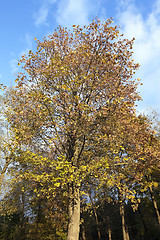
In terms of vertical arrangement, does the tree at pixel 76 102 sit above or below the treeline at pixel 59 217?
above

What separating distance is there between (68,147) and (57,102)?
11.0 feet

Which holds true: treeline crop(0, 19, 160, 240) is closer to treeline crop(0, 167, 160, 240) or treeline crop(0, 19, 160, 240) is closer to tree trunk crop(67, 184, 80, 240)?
tree trunk crop(67, 184, 80, 240)

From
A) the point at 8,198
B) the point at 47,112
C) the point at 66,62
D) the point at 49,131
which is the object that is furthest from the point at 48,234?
the point at 66,62

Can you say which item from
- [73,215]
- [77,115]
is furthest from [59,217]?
[77,115]

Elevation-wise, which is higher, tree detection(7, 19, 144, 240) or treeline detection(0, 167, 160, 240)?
tree detection(7, 19, 144, 240)

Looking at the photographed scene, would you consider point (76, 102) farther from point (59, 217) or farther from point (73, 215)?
point (59, 217)

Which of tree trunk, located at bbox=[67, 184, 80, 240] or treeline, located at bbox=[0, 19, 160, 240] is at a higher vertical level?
treeline, located at bbox=[0, 19, 160, 240]

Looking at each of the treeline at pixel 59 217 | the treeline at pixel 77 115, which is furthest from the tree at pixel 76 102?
the treeline at pixel 59 217

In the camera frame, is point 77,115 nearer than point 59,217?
Yes

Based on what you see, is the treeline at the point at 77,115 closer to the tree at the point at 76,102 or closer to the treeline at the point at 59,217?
the tree at the point at 76,102

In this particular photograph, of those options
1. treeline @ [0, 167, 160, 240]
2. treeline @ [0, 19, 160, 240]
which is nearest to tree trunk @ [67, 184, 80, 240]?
treeline @ [0, 19, 160, 240]

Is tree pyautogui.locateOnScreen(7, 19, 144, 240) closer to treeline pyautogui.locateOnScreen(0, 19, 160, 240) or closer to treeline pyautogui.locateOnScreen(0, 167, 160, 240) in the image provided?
treeline pyautogui.locateOnScreen(0, 19, 160, 240)

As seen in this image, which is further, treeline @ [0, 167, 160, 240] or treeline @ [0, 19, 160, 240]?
treeline @ [0, 167, 160, 240]

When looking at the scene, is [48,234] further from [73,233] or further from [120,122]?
[120,122]
